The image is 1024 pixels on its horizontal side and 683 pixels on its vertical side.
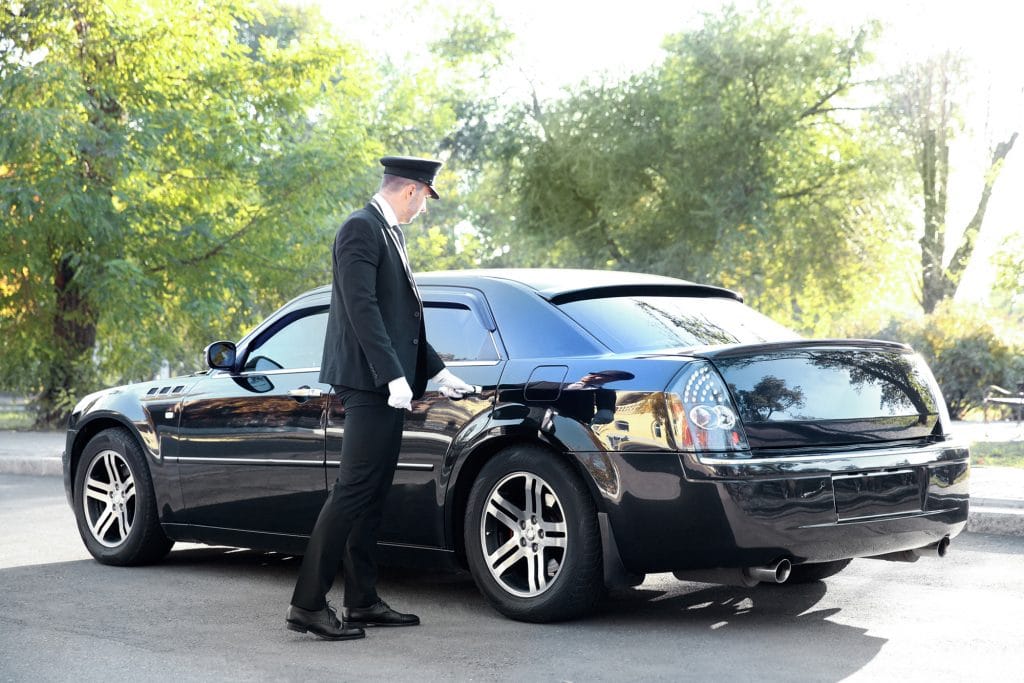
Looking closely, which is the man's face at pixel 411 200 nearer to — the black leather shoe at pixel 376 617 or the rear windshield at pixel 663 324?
the rear windshield at pixel 663 324

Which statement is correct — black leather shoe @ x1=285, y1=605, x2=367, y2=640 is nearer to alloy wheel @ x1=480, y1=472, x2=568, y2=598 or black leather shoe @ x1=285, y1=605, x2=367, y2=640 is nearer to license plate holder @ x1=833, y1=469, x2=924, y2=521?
alloy wheel @ x1=480, y1=472, x2=568, y2=598

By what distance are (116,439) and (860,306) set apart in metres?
24.9

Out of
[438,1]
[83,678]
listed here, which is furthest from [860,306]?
[83,678]

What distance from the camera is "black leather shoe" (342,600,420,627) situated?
588cm

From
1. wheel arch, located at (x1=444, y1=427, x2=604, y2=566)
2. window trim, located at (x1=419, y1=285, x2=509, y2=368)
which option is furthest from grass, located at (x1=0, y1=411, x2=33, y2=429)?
wheel arch, located at (x1=444, y1=427, x2=604, y2=566)

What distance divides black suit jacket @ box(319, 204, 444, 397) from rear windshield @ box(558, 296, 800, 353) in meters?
0.73

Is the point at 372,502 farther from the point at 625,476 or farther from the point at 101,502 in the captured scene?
the point at 101,502

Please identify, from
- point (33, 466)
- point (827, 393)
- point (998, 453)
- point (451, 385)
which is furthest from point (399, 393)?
point (33, 466)

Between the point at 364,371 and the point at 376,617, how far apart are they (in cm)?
108

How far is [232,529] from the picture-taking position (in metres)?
7.10

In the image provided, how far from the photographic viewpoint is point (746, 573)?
542 cm

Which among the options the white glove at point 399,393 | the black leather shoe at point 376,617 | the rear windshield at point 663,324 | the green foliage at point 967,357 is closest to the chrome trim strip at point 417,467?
the black leather shoe at point 376,617

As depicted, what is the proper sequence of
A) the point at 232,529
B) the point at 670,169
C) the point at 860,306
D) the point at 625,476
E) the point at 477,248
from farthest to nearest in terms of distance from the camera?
the point at 477,248
the point at 860,306
the point at 670,169
the point at 232,529
the point at 625,476

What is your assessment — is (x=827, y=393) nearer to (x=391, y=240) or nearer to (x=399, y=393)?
(x=399, y=393)
